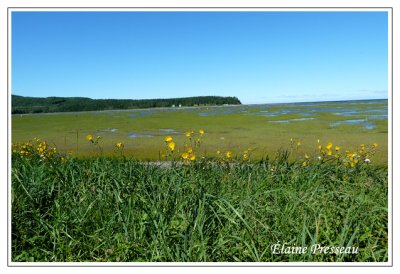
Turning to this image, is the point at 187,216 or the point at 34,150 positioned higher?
the point at 34,150

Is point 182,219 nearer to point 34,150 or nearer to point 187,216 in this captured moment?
point 187,216

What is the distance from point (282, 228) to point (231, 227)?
329 mm

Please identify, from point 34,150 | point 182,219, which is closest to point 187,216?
point 182,219

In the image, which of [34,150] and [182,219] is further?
[34,150]

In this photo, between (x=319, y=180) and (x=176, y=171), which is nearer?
(x=319, y=180)

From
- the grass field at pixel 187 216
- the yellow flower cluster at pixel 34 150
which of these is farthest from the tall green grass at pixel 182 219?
the yellow flower cluster at pixel 34 150

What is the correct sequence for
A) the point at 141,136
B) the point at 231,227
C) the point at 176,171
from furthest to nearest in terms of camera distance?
the point at 141,136 → the point at 176,171 → the point at 231,227

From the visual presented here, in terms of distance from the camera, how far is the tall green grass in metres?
2.22

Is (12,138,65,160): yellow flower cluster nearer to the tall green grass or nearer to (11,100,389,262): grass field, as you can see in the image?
(11,100,389,262): grass field

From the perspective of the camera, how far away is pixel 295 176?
10.7 feet

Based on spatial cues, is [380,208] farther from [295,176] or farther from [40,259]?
[40,259]

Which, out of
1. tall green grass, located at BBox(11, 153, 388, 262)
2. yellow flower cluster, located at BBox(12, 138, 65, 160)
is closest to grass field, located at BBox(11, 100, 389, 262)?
tall green grass, located at BBox(11, 153, 388, 262)

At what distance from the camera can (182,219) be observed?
243 cm

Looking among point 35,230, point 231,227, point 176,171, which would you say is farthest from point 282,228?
point 35,230
